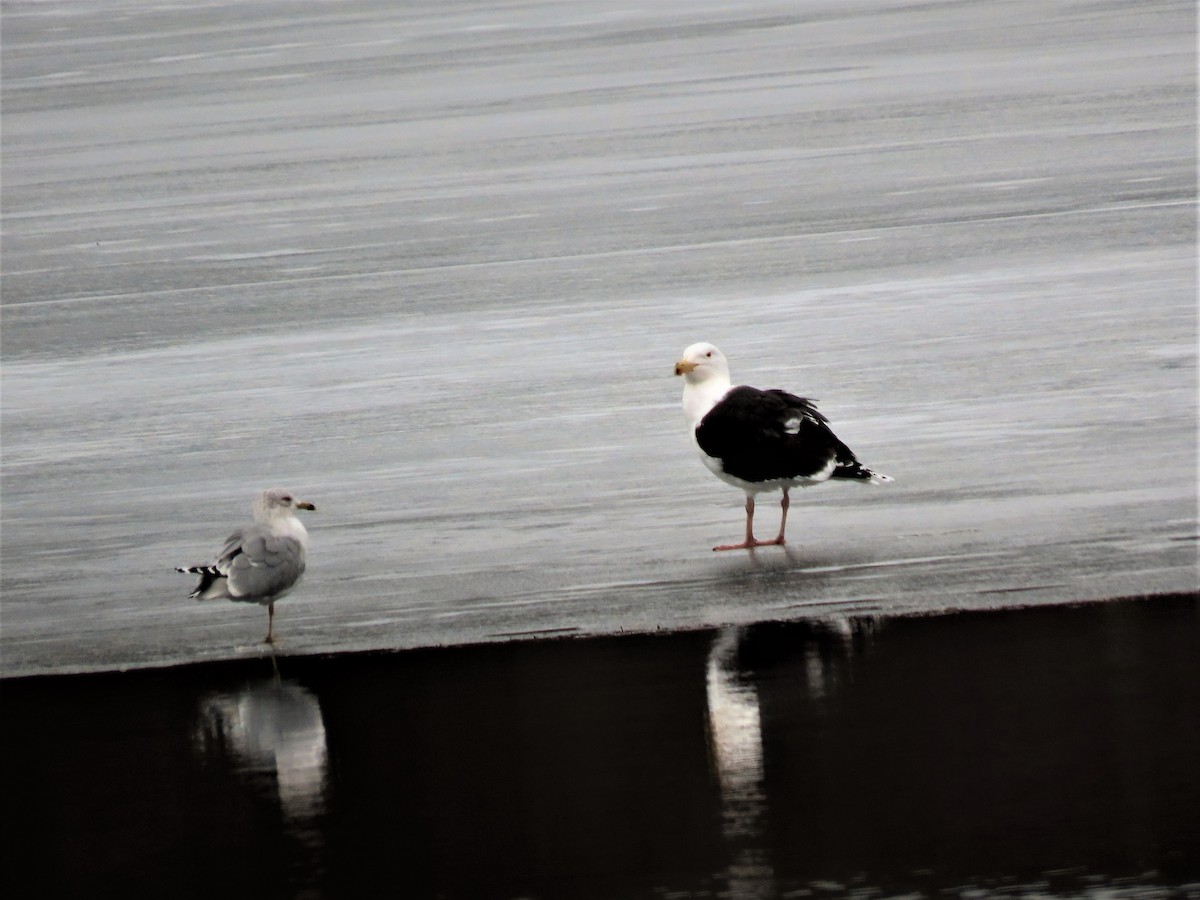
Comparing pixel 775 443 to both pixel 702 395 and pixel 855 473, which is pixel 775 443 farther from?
pixel 702 395

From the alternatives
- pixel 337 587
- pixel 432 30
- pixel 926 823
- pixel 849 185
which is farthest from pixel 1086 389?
pixel 432 30

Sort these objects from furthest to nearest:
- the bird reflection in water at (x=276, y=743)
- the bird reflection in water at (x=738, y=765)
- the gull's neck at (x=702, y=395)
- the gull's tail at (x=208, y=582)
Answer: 1. the gull's neck at (x=702, y=395)
2. the gull's tail at (x=208, y=582)
3. the bird reflection in water at (x=276, y=743)
4. the bird reflection in water at (x=738, y=765)

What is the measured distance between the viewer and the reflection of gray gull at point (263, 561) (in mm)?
6621

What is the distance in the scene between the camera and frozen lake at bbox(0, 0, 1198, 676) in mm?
7152

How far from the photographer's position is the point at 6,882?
4902 mm

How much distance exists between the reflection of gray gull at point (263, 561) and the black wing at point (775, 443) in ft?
5.50

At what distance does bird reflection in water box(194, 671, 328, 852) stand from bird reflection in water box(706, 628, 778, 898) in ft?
3.51

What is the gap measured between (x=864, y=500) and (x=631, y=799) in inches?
126

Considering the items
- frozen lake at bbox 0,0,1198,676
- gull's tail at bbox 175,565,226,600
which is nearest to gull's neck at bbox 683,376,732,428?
frozen lake at bbox 0,0,1198,676

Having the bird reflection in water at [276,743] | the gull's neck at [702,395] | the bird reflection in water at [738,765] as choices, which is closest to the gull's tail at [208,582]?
the bird reflection in water at [276,743]

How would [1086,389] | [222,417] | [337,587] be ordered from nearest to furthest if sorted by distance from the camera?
[337,587]
[1086,389]
[222,417]

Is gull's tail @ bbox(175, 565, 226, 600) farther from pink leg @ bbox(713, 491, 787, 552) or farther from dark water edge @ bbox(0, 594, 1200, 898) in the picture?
pink leg @ bbox(713, 491, 787, 552)

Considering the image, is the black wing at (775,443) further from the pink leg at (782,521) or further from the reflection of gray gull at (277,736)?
the reflection of gray gull at (277,736)

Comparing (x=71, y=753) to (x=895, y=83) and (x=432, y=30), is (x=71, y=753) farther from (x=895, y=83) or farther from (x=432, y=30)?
(x=432, y=30)
